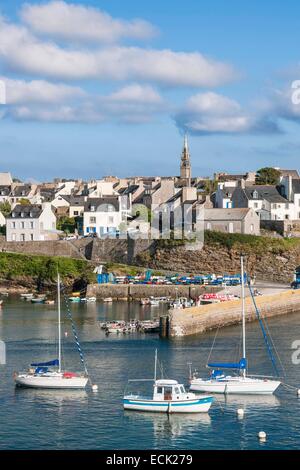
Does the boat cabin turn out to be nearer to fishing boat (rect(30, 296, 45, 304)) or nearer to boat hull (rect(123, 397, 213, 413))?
boat hull (rect(123, 397, 213, 413))

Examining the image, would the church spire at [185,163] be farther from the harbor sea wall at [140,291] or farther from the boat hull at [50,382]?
the boat hull at [50,382]

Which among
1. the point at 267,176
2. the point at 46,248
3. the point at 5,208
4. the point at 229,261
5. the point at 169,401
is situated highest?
the point at 267,176

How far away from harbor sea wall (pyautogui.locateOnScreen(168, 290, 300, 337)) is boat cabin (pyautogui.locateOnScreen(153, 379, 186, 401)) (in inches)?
531

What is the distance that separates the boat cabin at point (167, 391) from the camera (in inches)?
1035

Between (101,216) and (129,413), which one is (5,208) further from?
(129,413)

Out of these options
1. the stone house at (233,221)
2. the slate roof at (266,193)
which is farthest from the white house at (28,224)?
the slate roof at (266,193)

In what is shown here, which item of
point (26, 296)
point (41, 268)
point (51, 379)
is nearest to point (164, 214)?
point (41, 268)

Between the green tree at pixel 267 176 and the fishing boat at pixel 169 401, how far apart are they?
5857cm

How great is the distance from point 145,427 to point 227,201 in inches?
1776

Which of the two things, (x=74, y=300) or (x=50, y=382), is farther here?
(x=74, y=300)

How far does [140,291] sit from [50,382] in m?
28.3

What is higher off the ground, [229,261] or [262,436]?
[229,261]

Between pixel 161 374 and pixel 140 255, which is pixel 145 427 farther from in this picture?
pixel 140 255

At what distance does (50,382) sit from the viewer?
29391 mm
